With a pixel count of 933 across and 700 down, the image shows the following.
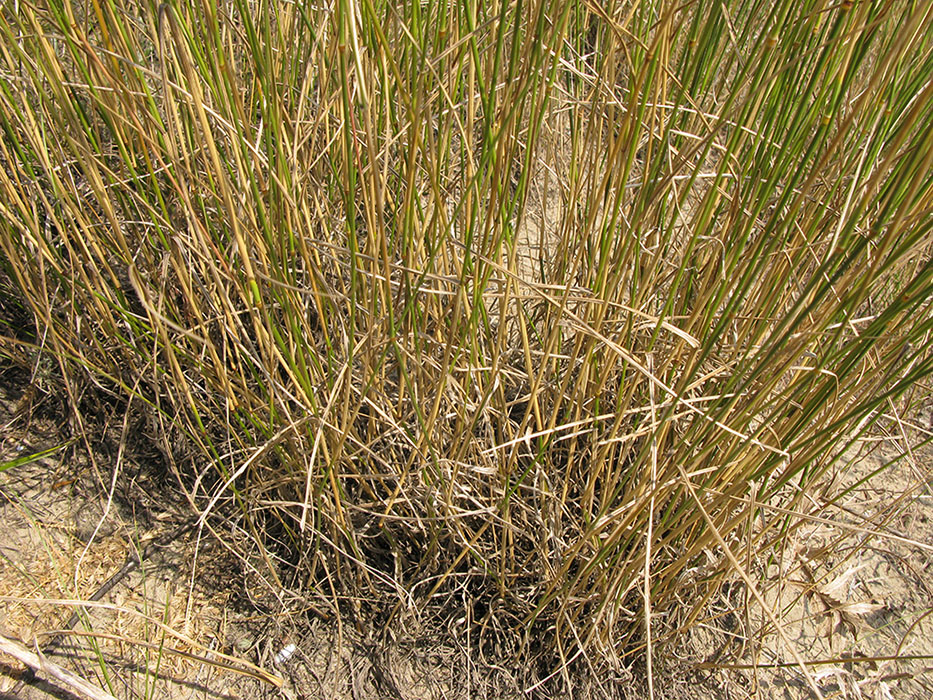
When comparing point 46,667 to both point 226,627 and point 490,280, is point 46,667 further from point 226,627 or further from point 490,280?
point 490,280

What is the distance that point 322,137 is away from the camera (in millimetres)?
1131

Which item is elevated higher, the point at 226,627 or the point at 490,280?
the point at 490,280

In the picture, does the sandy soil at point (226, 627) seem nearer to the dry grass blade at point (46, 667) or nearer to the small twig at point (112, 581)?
the small twig at point (112, 581)

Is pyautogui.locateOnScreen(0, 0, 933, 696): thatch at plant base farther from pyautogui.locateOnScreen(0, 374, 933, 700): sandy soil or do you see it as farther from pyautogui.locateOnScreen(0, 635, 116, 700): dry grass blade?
pyautogui.locateOnScreen(0, 635, 116, 700): dry grass blade

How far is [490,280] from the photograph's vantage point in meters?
0.82

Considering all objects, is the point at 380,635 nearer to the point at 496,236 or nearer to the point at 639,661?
the point at 639,661

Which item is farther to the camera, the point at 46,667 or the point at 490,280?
the point at 46,667

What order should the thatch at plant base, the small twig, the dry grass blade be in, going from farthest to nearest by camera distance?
the small twig < the dry grass blade < the thatch at plant base

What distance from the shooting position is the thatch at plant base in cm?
80

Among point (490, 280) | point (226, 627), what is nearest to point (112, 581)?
point (226, 627)

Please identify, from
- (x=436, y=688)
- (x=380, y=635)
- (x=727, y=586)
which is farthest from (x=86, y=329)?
(x=727, y=586)

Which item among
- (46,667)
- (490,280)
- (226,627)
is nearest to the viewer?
(490,280)

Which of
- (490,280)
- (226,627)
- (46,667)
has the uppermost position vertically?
(490,280)

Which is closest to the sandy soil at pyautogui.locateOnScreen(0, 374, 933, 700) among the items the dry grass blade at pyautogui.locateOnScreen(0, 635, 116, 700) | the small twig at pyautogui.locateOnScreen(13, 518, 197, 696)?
the small twig at pyautogui.locateOnScreen(13, 518, 197, 696)
